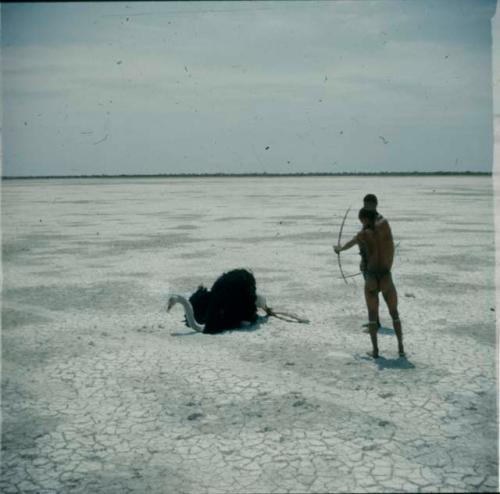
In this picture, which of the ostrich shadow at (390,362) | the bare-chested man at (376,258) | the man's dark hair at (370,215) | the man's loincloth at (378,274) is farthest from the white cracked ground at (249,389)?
the man's dark hair at (370,215)

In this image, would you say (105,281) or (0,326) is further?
(105,281)

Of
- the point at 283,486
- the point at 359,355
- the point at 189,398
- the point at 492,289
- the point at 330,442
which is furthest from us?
the point at 492,289

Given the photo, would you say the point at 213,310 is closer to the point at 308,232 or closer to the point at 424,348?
the point at 424,348

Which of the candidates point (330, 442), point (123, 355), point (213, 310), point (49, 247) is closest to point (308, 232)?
point (49, 247)

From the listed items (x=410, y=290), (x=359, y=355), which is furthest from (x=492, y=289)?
(x=359, y=355)

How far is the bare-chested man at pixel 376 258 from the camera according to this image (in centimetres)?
602

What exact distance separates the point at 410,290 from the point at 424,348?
10.3ft

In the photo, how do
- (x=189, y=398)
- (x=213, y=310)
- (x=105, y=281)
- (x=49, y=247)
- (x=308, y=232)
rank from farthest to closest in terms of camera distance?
(x=308, y=232) → (x=49, y=247) → (x=105, y=281) → (x=213, y=310) → (x=189, y=398)

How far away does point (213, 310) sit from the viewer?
25.1 feet

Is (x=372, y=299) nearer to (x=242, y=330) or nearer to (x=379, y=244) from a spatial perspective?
(x=379, y=244)

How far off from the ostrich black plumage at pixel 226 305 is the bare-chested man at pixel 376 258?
7.20ft

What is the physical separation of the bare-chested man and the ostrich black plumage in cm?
219

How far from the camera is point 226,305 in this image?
7754mm

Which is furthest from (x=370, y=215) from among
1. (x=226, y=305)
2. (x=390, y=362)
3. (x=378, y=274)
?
(x=226, y=305)
